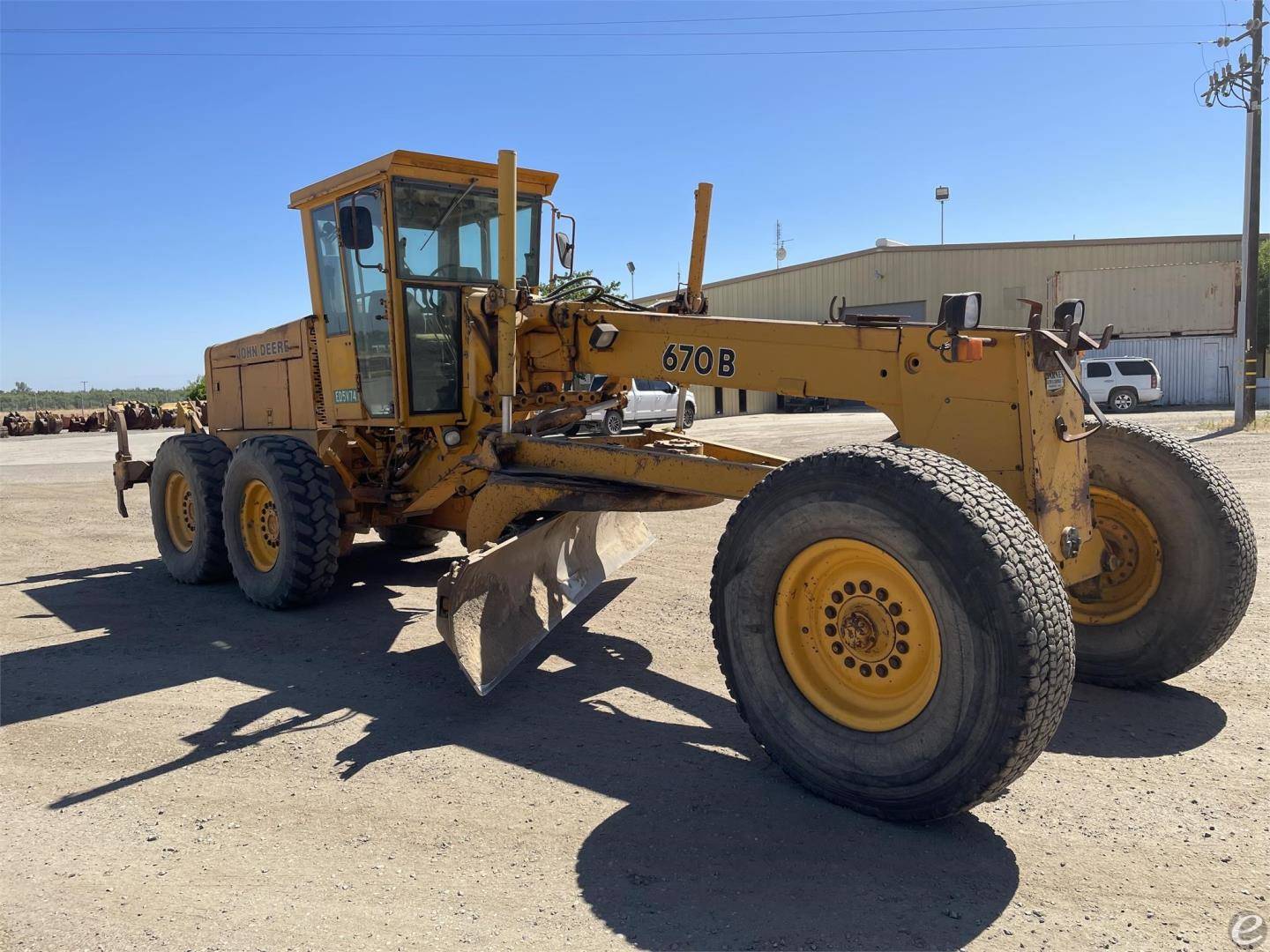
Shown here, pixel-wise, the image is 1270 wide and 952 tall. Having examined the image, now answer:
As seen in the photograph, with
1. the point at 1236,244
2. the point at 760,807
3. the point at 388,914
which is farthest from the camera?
the point at 1236,244

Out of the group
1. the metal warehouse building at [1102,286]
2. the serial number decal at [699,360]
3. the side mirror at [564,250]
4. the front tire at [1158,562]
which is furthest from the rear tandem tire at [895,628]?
the metal warehouse building at [1102,286]

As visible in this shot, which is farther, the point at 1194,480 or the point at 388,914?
the point at 1194,480

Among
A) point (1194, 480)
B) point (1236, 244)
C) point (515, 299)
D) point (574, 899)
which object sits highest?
point (1236, 244)

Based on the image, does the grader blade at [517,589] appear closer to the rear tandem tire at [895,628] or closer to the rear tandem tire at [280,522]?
the rear tandem tire at [895,628]

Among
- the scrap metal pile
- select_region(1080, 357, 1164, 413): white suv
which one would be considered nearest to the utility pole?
select_region(1080, 357, 1164, 413): white suv

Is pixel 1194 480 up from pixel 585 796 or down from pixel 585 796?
up

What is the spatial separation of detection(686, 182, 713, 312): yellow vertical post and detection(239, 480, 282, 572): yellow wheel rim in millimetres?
3447

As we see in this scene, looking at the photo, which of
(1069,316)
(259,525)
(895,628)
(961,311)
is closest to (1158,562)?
(1069,316)

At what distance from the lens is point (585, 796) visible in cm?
353

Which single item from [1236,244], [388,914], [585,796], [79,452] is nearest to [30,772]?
[388,914]

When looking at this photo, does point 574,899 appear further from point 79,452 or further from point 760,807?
point 79,452

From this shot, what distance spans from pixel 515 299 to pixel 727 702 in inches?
102

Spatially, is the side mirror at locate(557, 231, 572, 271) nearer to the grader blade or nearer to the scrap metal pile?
the grader blade

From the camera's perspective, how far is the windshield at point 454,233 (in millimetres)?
6199
